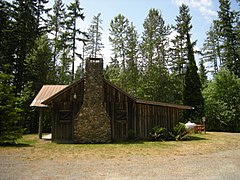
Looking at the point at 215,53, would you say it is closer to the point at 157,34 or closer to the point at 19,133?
the point at 157,34

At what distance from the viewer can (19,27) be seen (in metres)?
24.1

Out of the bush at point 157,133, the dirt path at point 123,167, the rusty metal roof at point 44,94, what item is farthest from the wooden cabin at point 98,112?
the dirt path at point 123,167

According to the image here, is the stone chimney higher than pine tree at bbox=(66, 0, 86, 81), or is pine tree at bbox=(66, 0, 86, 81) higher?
pine tree at bbox=(66, 0, 86, 81)

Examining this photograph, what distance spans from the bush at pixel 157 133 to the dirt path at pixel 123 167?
231 inches

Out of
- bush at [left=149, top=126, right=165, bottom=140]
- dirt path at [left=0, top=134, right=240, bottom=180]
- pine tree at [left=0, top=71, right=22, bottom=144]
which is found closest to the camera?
dirt path at [left=0, top=134, right=240, bottom=180]

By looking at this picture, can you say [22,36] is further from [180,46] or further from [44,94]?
[180,46]

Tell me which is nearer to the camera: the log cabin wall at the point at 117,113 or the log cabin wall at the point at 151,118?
the log cabin wall at the point at 117,113

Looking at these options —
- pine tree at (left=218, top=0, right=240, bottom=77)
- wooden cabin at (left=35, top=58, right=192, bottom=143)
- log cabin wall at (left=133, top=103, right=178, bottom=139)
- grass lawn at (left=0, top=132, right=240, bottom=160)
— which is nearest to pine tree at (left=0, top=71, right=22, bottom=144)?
grass lawn at (left=0, top=132, right=240, bottom=160)

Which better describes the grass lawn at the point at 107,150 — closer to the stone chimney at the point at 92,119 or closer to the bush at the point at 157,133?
the stone chimney at the point at 92,119

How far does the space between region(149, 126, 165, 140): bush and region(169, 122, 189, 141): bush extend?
2.81 feet

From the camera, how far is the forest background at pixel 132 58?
22781mm

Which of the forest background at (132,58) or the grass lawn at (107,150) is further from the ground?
the forest background at (132,58)

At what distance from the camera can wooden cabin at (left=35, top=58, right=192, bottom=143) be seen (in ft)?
44.4

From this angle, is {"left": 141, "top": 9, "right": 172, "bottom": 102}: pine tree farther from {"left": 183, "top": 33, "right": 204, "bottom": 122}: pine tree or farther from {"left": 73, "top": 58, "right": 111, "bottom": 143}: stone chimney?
{"left": 73, "top": 58, "right": 111, "bottom": 143}: stone chimney
